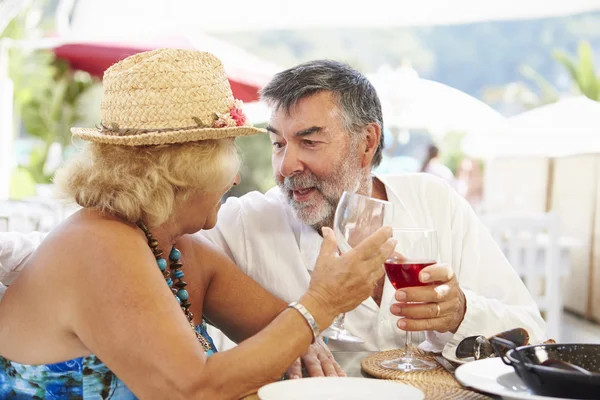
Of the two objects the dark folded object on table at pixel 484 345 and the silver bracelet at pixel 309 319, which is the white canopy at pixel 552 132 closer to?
the dark folded object on table at pixel 484 345

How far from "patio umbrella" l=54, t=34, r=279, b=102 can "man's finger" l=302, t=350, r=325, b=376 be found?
5366mm

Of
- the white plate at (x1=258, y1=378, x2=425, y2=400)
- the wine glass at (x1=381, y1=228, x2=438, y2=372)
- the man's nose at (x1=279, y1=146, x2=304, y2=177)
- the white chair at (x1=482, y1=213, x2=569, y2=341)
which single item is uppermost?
the man's nose at (x1=279, y1=146, x2=304, y2=177)

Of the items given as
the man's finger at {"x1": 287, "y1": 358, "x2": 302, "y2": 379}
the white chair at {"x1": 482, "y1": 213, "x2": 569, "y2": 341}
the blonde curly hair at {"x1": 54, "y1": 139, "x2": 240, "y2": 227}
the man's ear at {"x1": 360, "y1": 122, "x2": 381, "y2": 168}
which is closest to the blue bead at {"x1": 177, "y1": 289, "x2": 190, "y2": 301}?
the blonde curly hair at {"x1": 54, "y1": 139, "x2": 240, "y2": 227}

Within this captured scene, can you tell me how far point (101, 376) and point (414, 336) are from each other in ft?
3.60

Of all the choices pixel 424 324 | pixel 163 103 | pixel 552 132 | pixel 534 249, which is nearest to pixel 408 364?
pixel 424 324

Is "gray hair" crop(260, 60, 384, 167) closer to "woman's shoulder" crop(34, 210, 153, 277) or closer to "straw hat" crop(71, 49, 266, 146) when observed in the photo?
"straw hat" crop(71, 49, 266, 146)

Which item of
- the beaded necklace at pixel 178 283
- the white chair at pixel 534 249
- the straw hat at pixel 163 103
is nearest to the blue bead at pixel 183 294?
the beaded necklace at pixel 178 283

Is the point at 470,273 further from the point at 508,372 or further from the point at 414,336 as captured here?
the point at 508,372

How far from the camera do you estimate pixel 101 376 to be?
1744 millimetres

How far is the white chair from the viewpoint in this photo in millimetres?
6188

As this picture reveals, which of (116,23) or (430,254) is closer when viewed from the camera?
(430,254)

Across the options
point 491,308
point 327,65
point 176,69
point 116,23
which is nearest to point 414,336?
point 491,308

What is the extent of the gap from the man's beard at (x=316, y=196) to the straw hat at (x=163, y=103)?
Result: 0.83 meters

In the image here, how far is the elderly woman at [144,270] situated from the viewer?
159 cm
